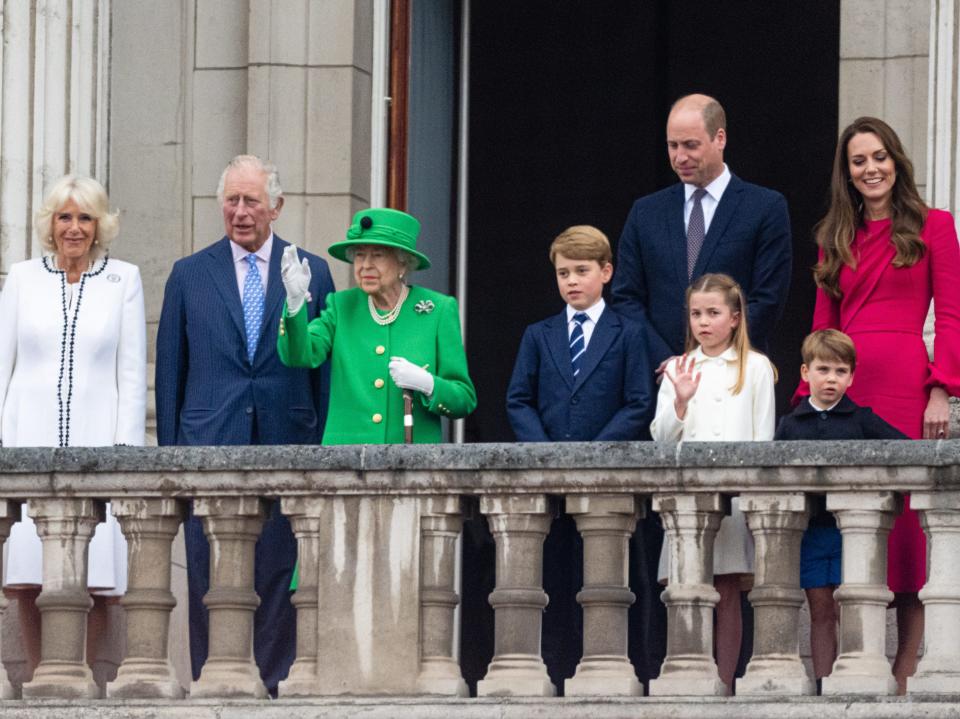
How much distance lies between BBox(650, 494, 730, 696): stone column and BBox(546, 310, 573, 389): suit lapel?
0.91m

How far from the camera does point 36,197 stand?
13.7m

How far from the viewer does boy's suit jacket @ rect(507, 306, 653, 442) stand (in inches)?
432

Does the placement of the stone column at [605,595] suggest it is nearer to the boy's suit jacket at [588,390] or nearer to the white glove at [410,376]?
the boy's suit jacket at [588,390]

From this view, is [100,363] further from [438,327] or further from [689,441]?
[689,441]

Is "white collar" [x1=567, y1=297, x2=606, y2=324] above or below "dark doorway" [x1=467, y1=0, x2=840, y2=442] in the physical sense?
below

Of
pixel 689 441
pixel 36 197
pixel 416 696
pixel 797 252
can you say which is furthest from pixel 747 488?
pixel 797 252

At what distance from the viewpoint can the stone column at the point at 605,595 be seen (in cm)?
1020

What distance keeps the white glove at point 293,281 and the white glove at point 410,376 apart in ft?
1.32

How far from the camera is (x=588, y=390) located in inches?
433

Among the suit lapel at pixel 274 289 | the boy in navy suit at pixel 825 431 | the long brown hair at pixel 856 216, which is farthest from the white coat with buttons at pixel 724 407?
the suit lapel at pixel 274 289

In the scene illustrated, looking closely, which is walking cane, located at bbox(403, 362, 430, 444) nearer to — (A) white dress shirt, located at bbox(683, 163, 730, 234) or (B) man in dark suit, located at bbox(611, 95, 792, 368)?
(B) man in dark suit, located at bbox(611, 95, 792, 368)

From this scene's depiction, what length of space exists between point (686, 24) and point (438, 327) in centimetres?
571

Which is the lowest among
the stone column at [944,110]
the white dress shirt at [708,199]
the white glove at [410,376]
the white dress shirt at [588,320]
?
the white glove at [410,376]

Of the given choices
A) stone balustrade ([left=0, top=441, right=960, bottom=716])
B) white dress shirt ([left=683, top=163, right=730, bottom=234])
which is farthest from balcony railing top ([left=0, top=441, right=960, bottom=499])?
white dress shirt ([left=683, top=163, right=730, bottom=234])
